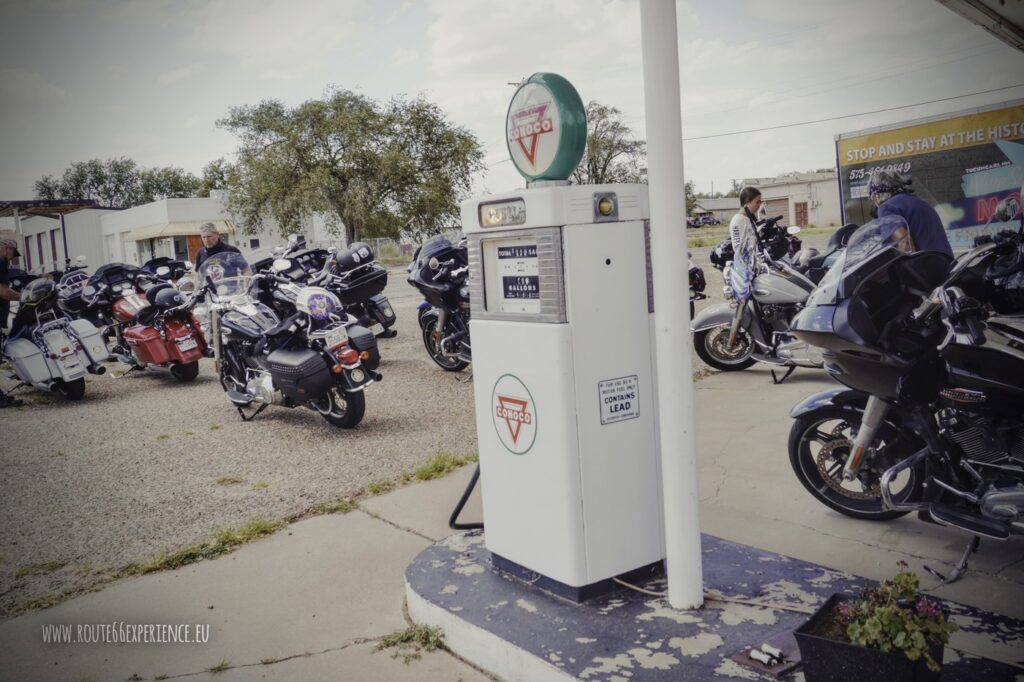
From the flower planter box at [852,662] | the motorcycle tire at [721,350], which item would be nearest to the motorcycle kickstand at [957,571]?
the flower planter box at [852,662]

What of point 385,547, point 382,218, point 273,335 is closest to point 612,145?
point 382,218

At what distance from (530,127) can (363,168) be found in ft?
119

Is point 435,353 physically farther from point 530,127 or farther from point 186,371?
point 530,127

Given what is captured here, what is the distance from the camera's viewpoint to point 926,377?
3.63m

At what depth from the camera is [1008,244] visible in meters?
4.34

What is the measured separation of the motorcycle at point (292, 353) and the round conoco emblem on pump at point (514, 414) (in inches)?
135

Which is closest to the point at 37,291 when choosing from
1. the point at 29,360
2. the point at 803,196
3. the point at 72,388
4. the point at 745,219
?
the point at 29,360

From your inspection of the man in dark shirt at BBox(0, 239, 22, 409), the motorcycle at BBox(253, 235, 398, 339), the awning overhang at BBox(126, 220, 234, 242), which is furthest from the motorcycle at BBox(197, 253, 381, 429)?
the awning overhang at BBox(126, 220, 234, 242)

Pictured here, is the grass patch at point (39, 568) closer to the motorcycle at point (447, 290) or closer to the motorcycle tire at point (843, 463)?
the motorcycle tire at point (843, 463)

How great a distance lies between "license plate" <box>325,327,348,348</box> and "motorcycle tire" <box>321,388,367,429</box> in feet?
1.48

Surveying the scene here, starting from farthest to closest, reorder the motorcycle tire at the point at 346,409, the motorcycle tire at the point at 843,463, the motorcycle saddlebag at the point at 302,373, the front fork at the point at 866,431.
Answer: the motorcycle tire at the point at 346,409, the motorcycle saddlebag at the point at 302,373, the motorcycle tire at the point at 843,463, the front fork at the point at 866,431

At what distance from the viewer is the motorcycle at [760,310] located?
745 centimetres

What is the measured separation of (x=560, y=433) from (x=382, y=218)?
36509 mm

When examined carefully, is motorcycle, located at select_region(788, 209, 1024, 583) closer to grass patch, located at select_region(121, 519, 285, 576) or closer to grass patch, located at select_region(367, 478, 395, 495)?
grass patch, located at select_region(367, 478, 395, 495)
